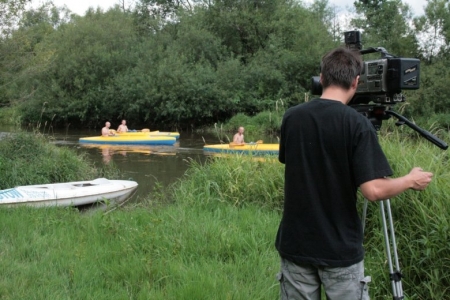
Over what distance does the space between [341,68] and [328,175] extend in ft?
1.54

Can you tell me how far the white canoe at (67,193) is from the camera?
6801 mm

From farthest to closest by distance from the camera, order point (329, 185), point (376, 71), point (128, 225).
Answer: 1. point (128, 225)
2. point (376, 71)
3. point (329, 185)

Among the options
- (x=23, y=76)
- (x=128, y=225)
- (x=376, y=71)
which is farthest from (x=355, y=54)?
(x=23, y=76)

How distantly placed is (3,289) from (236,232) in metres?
1.99

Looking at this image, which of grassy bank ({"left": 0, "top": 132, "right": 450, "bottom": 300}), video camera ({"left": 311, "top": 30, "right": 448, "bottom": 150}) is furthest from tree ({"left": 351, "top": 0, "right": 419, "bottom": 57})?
video camera ({"left": 311, "top": 30, "right": 448, "bottom": 150})

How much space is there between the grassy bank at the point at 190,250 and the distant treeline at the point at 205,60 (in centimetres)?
2084

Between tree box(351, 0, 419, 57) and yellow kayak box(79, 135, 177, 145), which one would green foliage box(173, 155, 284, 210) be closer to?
yellow kayak box(79, 135, 177, 145)

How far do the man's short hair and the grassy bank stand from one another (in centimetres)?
171

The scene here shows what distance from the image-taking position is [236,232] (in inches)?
175

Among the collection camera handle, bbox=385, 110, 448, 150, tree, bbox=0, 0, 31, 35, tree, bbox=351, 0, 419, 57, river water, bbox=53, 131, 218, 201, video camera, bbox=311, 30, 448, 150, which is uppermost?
tree, bbox=351, 0, 419, 57

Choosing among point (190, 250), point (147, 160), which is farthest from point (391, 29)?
point (190, 250)

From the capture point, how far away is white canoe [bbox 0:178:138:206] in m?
6.80

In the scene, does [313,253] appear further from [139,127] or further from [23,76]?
[139,127]

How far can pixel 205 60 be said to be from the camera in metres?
29.9
